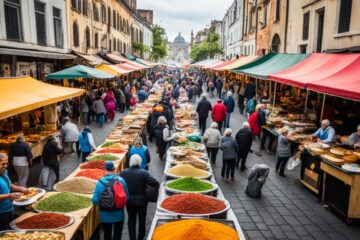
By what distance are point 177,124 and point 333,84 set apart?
6.82m

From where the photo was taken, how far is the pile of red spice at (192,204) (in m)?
5.64

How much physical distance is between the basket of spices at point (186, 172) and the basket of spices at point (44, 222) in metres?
2.52

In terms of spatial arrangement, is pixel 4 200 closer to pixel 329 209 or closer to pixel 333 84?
pixel 329 209

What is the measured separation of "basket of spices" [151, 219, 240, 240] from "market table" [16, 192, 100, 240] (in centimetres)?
138

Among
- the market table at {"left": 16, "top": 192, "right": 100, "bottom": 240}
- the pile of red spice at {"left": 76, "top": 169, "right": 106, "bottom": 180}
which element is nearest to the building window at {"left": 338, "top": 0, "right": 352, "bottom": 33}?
the pile of red spice at {"left": 76, "top": 169, "right": 106, "bottom": 180}

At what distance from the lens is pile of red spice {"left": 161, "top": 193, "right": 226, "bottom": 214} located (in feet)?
18.5

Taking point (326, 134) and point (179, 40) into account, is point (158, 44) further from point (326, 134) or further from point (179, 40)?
point (179, 40)

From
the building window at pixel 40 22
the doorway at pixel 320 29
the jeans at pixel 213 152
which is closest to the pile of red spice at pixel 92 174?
the jeans at pixel 213 152

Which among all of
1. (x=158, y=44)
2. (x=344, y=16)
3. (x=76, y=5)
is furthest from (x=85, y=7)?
(x=158, y=44)

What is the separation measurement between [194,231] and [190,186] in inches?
80.3

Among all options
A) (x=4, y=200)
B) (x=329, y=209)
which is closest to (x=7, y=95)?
(x=4, y=200)

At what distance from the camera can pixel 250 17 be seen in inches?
1249

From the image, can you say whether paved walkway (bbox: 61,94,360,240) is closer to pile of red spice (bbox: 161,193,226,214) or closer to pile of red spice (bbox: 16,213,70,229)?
pile of red spice (bbox: 161,193,226,214)

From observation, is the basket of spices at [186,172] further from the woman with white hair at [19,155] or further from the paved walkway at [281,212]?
the woman with white hair at [19,155]
